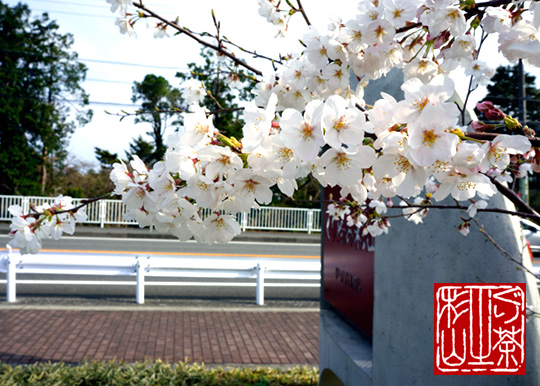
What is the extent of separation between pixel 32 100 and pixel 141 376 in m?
26.2

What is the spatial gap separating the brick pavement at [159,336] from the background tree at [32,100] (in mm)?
20644

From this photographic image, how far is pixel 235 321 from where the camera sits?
6816 mm

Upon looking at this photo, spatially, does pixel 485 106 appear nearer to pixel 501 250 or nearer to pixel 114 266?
pixel 501 250

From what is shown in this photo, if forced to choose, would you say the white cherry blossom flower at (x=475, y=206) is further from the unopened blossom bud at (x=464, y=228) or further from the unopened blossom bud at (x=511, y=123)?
the unopened blossom bud at (x=511, y=123)

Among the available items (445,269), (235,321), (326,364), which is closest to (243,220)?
(235,321)

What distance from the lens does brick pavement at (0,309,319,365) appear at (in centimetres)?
518

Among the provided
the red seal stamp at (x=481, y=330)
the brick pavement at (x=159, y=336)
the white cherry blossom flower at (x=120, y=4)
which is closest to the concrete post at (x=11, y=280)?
the brick pavement at (x=159, y=336)

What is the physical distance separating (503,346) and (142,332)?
16.2 ft

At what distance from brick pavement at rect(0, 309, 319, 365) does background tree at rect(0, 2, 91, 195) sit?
20644 mm

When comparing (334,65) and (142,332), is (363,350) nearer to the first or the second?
(334,65)

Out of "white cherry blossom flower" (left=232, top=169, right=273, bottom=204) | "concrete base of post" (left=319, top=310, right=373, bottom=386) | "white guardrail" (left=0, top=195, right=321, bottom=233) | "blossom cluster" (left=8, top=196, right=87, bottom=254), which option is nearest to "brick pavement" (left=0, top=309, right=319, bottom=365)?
"concrete base of post" (left=319, top=310, right=373, bottom=386)

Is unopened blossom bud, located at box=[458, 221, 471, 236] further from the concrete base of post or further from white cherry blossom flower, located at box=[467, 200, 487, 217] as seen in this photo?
the concrete base of post

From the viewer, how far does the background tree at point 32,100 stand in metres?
25.2

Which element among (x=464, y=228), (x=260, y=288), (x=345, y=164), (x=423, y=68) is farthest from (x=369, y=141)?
(x=260, y=288)
